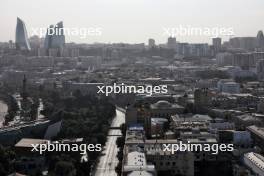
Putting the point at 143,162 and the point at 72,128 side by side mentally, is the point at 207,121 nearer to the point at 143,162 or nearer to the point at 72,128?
the point at 72,128

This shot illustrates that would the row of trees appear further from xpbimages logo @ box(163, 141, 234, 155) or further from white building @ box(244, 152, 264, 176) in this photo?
white building @ box(244, 152, 264, 176)

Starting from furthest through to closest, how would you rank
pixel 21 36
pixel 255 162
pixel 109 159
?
pixel 21 36 → pixel 109 159 → pixel 255 162

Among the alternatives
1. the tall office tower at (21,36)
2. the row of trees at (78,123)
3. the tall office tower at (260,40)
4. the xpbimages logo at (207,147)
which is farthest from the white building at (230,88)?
the tall office tower at (260,40)

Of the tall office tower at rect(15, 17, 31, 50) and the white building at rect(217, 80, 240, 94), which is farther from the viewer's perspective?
the tall office tower at rect(15, 17, 31, 50)

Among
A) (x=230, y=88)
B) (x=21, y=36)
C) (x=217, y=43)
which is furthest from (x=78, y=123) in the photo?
(x=217, y=43)

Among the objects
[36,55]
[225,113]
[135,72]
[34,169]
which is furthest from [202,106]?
[36,55]

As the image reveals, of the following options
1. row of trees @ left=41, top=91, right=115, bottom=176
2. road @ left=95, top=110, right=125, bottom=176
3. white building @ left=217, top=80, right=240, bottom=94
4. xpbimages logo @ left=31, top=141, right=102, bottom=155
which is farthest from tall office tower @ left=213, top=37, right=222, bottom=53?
xpbimages logo @ left=31, top=141, right=102, bottom=155

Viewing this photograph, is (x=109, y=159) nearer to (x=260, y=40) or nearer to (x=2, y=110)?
(x=2, y=110)

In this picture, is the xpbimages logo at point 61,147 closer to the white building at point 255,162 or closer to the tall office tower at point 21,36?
the white building at point 255,162
